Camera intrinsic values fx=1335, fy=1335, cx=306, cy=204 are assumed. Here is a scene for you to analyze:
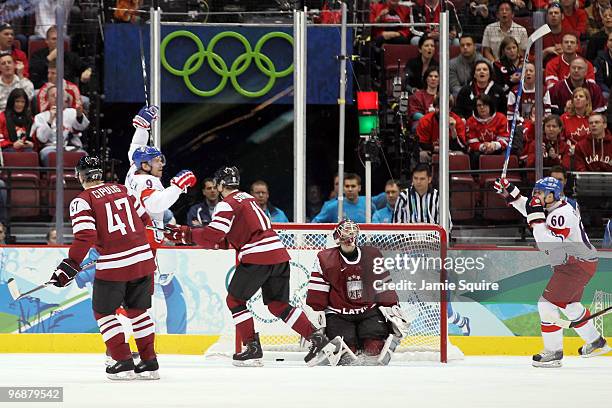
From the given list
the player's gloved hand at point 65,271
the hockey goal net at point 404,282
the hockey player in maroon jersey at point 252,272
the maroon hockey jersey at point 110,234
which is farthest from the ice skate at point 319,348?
the player's gloved hand at point 65,271

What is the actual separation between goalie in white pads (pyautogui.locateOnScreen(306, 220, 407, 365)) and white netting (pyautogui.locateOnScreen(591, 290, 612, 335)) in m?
1.40

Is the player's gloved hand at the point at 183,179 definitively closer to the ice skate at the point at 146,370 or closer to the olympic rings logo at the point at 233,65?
the ice skate at the point at 146,370

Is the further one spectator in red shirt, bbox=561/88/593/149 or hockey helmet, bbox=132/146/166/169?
spectator in red shirt, bbox=561/88/593/149

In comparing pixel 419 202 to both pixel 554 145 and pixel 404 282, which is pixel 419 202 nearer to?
pixel 404 282

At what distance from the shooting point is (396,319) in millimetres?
8188

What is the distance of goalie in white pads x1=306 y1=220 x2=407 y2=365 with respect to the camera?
26.9ft

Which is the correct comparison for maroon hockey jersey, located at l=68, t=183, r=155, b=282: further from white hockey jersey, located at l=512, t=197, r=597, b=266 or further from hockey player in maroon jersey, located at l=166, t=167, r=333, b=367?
white hockey jersey, located at l=512, t=197, r=597, b=266

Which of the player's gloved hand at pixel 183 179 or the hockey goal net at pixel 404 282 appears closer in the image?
Result: the player's gloved hand at pixel 183 179

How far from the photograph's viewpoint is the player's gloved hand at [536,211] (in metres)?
8.38

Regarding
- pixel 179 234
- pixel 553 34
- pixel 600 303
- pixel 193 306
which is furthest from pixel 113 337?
pixel 553 34

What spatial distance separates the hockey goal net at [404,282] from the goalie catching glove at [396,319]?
0.23m

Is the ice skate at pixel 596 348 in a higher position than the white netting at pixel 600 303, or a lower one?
lower

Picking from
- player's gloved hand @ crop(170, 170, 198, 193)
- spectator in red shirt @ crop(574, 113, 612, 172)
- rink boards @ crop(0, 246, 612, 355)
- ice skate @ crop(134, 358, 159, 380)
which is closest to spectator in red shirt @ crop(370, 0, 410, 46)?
spectator in red shirt @ crop(574, 113, 612, 172)

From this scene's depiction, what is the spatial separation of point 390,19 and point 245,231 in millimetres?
2818
